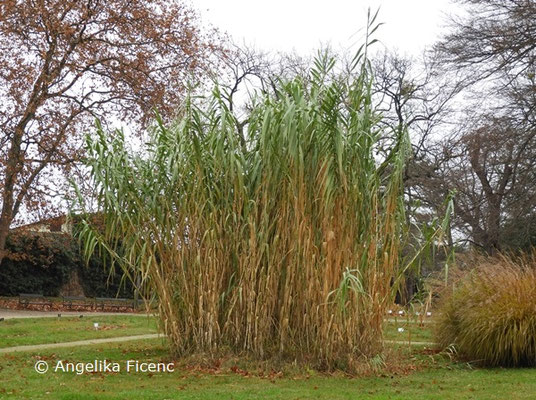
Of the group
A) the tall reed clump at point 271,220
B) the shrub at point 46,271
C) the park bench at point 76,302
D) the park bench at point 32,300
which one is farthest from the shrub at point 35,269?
the tall reed clump at point 271,220

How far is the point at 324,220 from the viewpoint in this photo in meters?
8.45

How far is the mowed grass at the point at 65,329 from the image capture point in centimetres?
1239

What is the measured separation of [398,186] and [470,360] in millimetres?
2664

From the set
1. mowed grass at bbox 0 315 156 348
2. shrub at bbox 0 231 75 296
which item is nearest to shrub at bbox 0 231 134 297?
shrub at bbox 0 231 75 296

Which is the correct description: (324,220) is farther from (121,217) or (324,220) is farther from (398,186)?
(121,217)

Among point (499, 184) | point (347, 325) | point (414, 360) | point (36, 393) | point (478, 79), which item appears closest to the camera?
point (36, 393)

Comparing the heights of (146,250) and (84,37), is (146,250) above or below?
below

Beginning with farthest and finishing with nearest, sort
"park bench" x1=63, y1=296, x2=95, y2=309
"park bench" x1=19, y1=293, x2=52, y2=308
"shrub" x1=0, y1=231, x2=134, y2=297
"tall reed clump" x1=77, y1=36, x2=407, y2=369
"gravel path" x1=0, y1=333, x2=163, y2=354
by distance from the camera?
1. "shrub" x1=0, y1=231, x2=134, y2=297
2. "park bench" x1=63, y1=296, x2=95, y2=309
3. "park bench" x1=19, y1=293, x2=52, y2=308
4. "gravel path" x1=0, y1=333, x2=163, y2=354
5. "tall reed clump" x1=77, y1=36, x2=407, y2=369

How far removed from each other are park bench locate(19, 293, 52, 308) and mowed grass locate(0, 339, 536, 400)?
1308 centimetres

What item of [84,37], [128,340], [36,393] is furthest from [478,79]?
[36,393]

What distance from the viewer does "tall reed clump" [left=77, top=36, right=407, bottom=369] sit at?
8.38 metres

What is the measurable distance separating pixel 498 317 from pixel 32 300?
16.7m

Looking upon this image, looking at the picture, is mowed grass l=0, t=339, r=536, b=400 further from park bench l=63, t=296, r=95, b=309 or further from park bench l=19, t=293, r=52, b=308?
park bench l=63, t=296, r=95, b=309

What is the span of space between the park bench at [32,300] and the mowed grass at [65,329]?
4.65m
